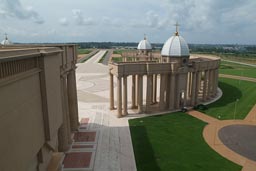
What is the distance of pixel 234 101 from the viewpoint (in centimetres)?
4006

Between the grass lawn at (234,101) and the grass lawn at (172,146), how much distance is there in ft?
19.3

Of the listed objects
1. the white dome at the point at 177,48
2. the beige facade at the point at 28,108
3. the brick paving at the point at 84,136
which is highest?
the white dome at the point at 177,48

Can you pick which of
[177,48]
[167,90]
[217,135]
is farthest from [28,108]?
[177,48]

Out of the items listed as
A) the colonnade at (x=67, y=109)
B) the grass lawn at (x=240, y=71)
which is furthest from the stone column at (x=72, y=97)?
the grass lawn at (x=240, y=71)

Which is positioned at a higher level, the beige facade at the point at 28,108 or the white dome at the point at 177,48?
the white dome at the point at 177,48

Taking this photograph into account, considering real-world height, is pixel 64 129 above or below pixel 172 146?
above

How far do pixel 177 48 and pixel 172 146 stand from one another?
17.5 meters

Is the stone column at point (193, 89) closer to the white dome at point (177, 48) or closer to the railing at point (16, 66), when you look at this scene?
the white dome at point (177, 48)

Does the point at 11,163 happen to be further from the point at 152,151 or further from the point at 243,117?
the point at 243,117

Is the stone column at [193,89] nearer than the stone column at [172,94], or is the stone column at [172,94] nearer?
the stone column at [172,94]

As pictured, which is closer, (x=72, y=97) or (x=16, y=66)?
(x=16, y=66)

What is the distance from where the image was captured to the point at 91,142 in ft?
83.3

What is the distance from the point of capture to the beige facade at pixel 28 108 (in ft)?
28.2

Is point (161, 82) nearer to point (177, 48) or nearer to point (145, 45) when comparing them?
point (177, 48)
